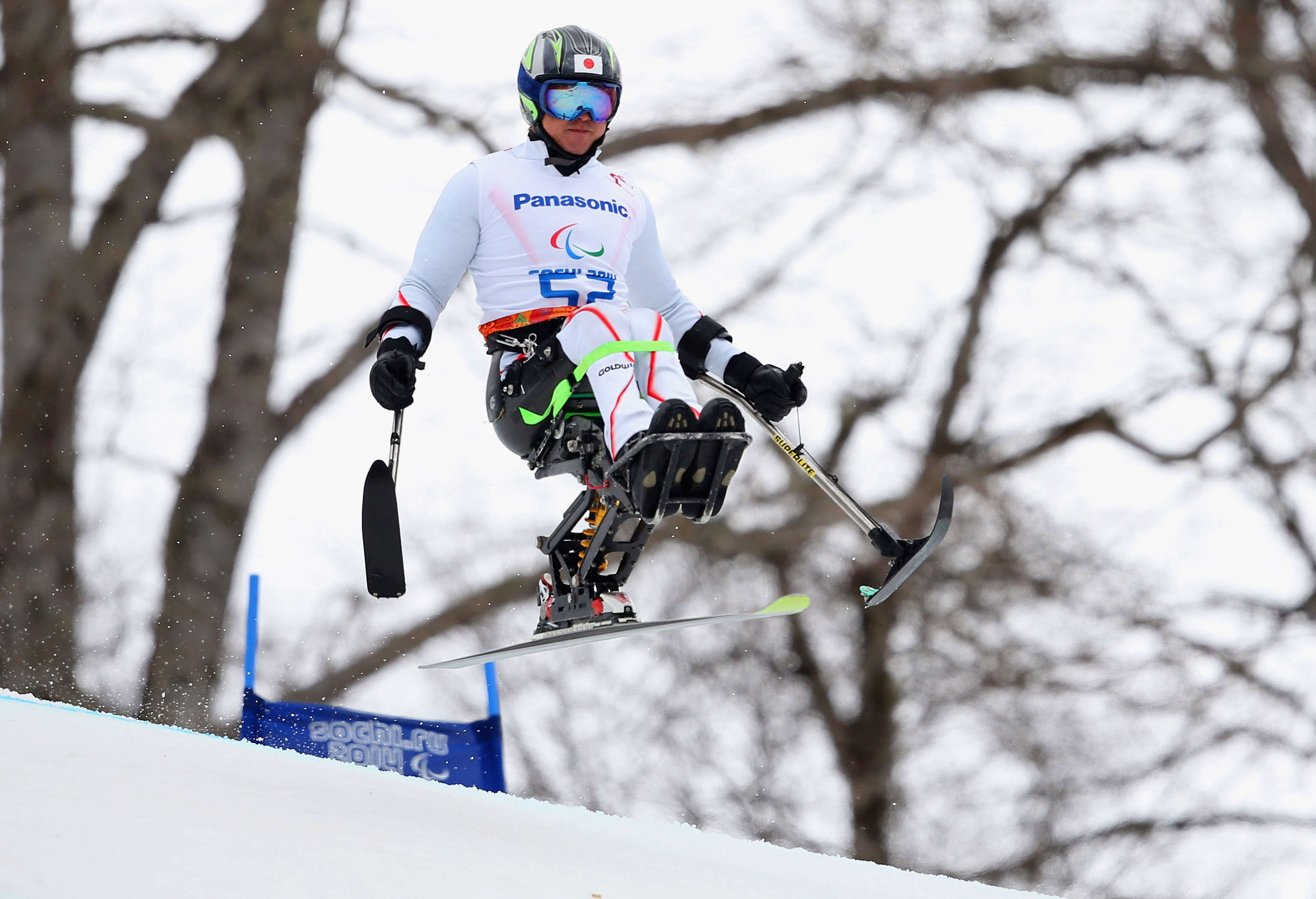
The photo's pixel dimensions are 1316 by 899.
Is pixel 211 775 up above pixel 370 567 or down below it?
below

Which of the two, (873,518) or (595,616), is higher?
(873,518)

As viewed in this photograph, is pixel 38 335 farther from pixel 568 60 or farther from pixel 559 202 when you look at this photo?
pixel 568 60

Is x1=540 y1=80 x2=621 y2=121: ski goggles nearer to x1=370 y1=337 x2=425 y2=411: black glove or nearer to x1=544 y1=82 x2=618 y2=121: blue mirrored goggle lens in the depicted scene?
x1=544 y1=82 x2=618 y2=121: blue mirrored goggle lens

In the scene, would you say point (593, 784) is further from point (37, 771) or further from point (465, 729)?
point (37, 771)

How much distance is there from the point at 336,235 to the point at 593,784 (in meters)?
5.61

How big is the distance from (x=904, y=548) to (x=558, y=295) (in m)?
1.46

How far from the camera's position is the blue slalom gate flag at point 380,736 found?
7090 mm

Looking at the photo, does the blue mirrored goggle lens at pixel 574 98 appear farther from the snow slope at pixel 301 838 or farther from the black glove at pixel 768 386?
the snow slope at pixel 301 838

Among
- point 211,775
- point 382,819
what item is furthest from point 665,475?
point 211,775

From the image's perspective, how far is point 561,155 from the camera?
4945mm

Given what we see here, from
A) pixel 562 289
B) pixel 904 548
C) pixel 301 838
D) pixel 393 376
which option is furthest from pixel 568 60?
pixel 301 838

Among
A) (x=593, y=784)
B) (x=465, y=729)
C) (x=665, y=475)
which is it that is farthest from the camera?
(x=593, y=784)

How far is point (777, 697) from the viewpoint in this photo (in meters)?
13.6

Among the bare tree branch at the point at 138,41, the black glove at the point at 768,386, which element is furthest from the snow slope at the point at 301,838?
the bare tree branch at the point at 138,41
